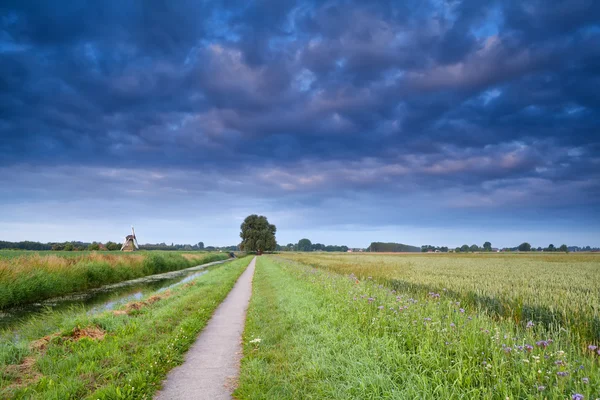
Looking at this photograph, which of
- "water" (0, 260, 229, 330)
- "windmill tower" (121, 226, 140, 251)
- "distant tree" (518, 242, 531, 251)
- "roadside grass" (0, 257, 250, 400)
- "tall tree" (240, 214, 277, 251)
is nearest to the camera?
"roadside grass" (0, 257, 250, 400)

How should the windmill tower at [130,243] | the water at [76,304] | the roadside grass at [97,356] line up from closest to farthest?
the roadside grass at [97,356]
the water at [76,304]
the windmill tower at [130,243]

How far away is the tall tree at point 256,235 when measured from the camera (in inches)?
4038

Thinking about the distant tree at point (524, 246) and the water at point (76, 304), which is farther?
the distant tree at point (524, 246)

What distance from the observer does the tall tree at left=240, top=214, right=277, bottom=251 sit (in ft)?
336

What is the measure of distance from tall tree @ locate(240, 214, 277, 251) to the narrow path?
9390cm

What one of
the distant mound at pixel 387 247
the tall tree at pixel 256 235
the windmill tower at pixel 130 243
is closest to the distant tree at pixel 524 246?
the distant mound at pixel 387 247

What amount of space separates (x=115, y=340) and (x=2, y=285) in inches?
449

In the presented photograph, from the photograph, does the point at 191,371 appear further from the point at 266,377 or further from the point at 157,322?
the point at 157,322

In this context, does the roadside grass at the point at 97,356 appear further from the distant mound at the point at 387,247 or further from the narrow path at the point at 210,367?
the distant mound at the point at 387,247

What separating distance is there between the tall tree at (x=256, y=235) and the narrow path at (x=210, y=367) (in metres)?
93.9

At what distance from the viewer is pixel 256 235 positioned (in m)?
103

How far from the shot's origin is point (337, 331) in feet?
24.3

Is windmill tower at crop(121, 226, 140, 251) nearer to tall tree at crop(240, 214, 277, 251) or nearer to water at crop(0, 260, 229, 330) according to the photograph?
tall tree at crop(240, 214, 277, 251)

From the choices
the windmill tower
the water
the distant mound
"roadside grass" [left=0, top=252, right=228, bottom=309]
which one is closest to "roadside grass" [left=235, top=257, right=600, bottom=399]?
the water
